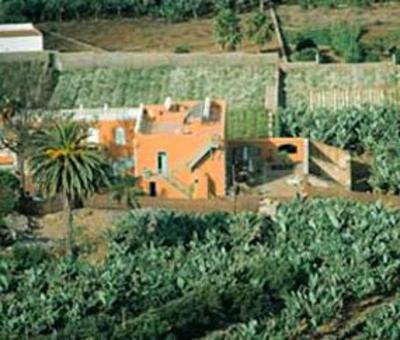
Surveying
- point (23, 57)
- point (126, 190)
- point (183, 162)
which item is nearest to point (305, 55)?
point (23, 57)

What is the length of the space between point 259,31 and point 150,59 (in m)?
5.60

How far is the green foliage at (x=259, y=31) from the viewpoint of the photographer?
79.1 metres

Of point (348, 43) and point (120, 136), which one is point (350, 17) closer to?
point (348, 43)

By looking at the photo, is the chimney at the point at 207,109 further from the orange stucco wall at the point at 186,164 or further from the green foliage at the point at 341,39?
the green foliage at the point at 341,39

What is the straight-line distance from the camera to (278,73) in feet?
247

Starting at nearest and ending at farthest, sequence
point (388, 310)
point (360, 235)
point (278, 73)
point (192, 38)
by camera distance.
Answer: point (388, 310) → point (360, 235) → point (278, 73) → point (192, 38)

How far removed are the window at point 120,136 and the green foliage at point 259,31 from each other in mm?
16176

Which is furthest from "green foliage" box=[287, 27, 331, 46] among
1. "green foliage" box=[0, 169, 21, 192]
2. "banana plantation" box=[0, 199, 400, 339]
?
"banana plantation" box=[0, 199, 400, 339]

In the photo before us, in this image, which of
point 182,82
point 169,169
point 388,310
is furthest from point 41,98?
point 388,310

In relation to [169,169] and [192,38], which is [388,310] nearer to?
[169,169]

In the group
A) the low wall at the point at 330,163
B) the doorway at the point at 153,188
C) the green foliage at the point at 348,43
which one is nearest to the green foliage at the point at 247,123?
the low wall at the point at 330,163

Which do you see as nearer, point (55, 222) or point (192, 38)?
point (55, 222)

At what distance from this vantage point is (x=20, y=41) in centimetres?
7688

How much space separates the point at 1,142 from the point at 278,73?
1576 centimetres
